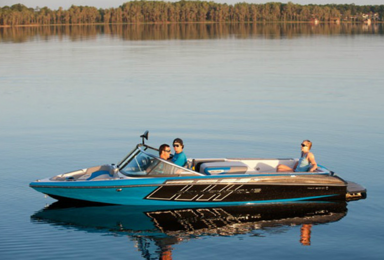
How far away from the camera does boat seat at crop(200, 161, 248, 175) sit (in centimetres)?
1596

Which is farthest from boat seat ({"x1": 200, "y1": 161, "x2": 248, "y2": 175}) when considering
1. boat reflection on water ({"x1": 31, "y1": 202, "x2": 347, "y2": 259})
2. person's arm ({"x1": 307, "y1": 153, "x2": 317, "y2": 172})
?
person's arm ({"x1": 307, "y1": 153, "x2": 317, "y2": 172})

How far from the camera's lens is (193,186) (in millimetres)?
15602

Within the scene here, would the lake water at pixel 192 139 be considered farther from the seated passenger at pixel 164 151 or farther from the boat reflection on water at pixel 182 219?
the seated passenger at pixel 164 151

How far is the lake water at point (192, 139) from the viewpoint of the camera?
13516 mm

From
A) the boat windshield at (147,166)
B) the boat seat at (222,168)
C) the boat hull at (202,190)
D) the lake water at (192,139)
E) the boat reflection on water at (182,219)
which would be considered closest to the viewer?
the lake water at (192,139)

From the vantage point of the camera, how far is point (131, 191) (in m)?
15.7

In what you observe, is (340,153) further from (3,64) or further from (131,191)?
(3,64)

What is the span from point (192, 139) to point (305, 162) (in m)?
7.09

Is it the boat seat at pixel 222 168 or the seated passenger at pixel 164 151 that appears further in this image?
the seated passenger at pixel 164 151

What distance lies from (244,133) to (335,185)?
811cm

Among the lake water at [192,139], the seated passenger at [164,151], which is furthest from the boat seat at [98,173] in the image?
the seated passenger at [164,151]

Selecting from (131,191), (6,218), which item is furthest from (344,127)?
(6,218)

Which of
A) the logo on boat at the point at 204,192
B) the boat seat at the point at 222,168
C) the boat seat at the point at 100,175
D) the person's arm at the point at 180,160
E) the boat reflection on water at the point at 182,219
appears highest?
the person's arm at the point at 180,160

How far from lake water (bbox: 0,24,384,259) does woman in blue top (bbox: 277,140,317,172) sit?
37.7 inches
